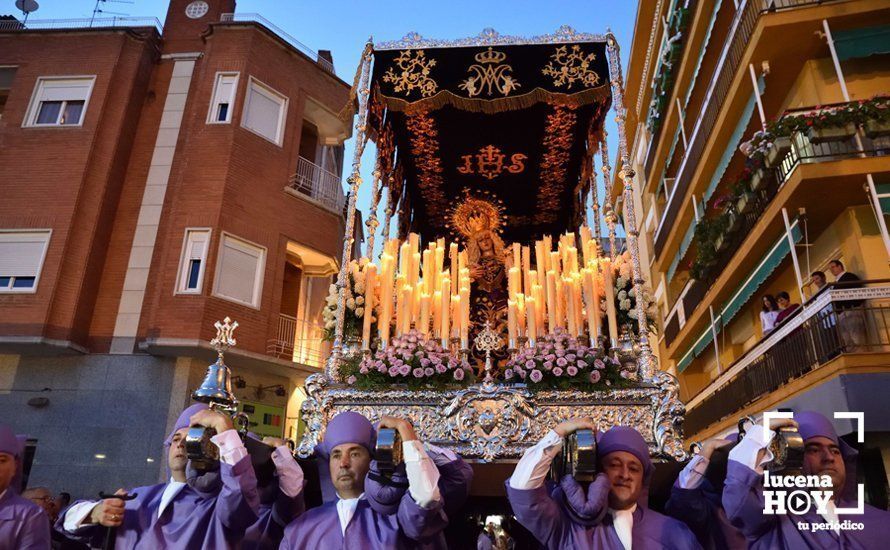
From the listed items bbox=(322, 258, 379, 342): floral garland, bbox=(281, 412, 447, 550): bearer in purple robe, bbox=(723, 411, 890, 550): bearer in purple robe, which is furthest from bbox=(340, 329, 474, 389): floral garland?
bbox=(723, 411, 890, 550): bearer in purple robe

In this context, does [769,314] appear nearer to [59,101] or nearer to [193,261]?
[193,261]

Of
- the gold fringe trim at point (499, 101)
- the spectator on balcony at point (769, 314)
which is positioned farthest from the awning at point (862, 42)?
the gold fringe trim at point (499, 101)

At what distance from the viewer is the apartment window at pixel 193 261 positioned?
12461 millimetres

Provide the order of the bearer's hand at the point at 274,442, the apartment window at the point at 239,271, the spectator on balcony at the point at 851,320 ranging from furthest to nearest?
the apartment window at the point at 239,271 < the spectator on balcony at the point at 851,320 < the bearer's hand at the point at 274,442

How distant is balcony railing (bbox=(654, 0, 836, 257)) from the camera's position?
1161cm

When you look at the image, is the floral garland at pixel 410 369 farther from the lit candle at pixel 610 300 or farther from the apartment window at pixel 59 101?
the apartment window at pixel 59 101

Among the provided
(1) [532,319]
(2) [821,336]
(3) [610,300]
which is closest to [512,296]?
(1) [532,319]

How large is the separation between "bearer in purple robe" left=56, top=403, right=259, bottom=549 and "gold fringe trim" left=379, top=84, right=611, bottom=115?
5.53m

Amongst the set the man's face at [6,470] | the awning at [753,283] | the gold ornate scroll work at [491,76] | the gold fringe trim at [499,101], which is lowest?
the man's face at [6,470]

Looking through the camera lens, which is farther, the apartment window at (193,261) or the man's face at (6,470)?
the apartment window at (193,261)

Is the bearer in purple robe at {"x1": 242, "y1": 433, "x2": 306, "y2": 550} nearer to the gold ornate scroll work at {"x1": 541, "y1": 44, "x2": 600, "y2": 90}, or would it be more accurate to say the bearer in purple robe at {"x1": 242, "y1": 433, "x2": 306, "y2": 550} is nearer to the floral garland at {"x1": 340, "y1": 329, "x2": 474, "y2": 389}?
the floral garland at {"x1": 340, "y1": 329, "x2": 474, "y2": 389}

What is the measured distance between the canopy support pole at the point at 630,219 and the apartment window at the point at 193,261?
885 centimetres

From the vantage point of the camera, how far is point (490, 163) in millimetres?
9406

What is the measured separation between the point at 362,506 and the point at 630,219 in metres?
4.48
